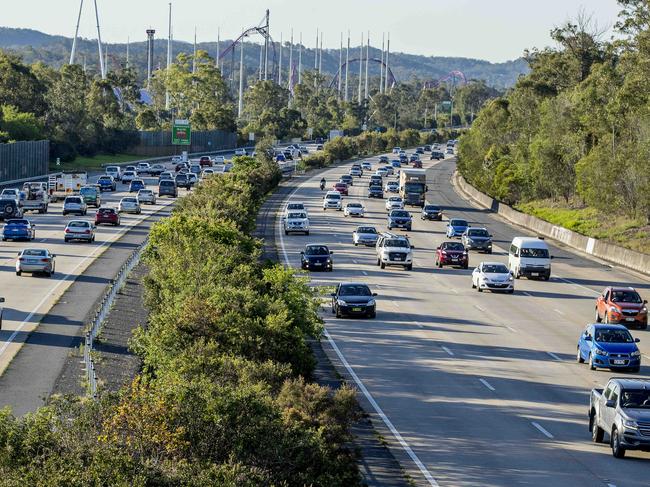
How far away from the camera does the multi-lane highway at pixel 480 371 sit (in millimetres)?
25703

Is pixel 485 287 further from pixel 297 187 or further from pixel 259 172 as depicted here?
pixel 297 187

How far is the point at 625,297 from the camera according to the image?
47062 mm

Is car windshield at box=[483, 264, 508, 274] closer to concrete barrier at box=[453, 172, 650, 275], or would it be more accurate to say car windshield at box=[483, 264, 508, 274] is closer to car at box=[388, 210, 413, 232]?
concrete barrier at box=[453, 172, 650, 275]

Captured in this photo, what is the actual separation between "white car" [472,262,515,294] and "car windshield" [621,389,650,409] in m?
29.8

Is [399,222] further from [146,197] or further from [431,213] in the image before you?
[146,197]

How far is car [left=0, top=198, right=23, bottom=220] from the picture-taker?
82125mm

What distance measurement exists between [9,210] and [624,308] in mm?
46329

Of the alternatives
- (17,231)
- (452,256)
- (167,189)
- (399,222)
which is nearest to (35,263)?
(17,231)

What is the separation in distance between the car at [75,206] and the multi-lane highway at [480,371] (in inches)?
871

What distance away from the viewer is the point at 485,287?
185 ft

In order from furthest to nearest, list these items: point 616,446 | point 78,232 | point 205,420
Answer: point 78,232, point 616,446, point 205,420

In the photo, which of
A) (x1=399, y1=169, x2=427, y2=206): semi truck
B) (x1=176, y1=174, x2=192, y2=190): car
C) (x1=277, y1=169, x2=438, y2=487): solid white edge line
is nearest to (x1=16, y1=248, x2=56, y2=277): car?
(x1=277, y1=169, x2=438, y2=487): solid white edge line

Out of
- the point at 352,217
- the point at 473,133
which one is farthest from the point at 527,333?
the point at 473,133

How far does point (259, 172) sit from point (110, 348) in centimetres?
7797
